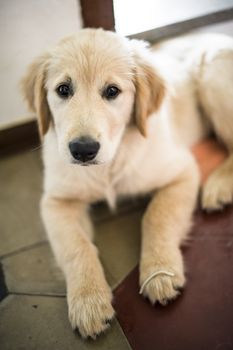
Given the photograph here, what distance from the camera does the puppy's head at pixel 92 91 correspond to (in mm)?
1487

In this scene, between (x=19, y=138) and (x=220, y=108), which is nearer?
(x=220, y=108)

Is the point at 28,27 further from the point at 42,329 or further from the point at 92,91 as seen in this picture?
the point at 42,329

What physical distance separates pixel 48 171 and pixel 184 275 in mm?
770

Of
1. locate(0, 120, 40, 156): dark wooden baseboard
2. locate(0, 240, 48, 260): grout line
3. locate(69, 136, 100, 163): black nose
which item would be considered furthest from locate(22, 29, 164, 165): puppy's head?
locate(0, 120, 40, 156): dark wooden baseboard

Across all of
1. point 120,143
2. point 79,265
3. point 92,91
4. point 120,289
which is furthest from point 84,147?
point 120,289

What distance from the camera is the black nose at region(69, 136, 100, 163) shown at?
144 centimetres

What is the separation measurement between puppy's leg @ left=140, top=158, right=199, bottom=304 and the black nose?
50cm

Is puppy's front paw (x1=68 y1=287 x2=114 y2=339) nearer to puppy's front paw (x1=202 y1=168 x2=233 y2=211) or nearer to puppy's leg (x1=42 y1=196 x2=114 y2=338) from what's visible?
puppy's leg (x1=42 y1=196 x2=114 y2=338)

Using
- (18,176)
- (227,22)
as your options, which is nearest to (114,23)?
(227,22)

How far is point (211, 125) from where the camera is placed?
238cm

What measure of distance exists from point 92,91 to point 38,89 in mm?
263

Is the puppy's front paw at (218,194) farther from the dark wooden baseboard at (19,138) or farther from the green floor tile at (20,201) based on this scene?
the dark wooden baseboard at (19,138)

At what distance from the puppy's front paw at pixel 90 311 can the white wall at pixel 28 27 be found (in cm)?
115

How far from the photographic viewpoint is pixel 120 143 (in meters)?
1.76
